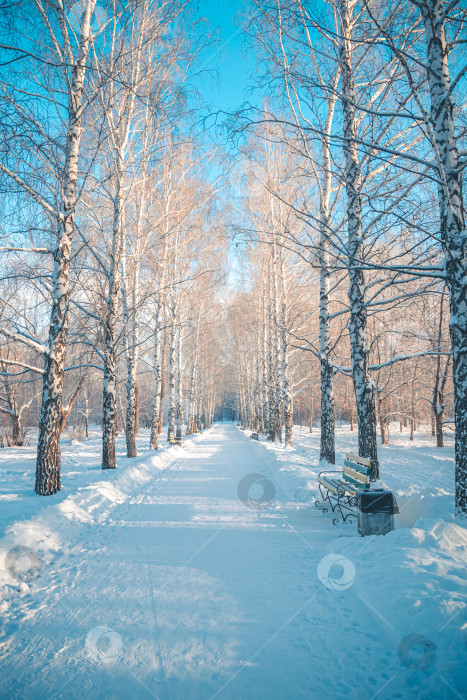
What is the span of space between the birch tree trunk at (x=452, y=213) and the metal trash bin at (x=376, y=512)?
2.57 feet

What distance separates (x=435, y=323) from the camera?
59.4 ft

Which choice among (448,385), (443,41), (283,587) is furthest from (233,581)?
(448,385)

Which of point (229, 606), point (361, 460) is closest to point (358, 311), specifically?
point (361, 460)

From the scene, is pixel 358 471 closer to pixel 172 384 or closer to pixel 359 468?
pixel 359 468

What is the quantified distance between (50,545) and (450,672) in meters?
4.31

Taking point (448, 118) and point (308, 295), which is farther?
point (308, 295)

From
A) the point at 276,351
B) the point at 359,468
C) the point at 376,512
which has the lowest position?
the point at 376,512

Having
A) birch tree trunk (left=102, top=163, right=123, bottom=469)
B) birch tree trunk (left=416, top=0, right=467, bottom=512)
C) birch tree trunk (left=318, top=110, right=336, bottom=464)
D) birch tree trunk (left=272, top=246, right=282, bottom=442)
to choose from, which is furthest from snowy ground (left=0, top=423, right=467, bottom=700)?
birch tree trunk (left=272, top=246, right=282, bottom=442)

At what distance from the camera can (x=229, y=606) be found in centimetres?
285

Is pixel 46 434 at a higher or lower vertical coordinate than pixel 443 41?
lower

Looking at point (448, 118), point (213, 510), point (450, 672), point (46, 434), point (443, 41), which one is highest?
point (443, 41)

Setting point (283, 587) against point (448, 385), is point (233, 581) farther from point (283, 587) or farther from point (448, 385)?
point (448, 385)

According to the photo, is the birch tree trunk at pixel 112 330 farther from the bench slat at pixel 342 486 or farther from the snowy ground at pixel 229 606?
the bench slat at pixel 342 486

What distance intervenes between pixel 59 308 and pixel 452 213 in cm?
648
